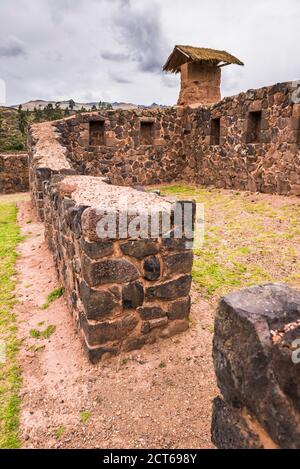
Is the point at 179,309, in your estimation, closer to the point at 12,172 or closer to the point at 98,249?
the point at 98,249

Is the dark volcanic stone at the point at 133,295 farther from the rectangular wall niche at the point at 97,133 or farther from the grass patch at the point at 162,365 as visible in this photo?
the rectangular wall niche at the point at 97,133

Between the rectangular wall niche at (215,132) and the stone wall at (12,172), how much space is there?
7698 millimetres

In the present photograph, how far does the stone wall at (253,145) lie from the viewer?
7.70m

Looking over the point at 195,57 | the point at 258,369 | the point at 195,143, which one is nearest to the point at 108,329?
the point at 258,369

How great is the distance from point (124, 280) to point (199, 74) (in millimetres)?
12160

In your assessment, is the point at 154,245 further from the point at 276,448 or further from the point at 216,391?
the point at 276,448

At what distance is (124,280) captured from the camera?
2.99 m

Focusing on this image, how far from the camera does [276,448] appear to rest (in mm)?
1368

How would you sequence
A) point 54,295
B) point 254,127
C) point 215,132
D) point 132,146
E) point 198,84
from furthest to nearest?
1. point 198,84
2. point 132,146
3. point 215,132
4. point 254,127
5. point 54,295

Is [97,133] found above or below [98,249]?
above

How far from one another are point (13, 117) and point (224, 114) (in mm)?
36537

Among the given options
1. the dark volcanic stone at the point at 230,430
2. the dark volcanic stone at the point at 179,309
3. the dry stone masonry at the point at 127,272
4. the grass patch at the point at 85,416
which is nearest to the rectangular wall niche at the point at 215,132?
the dry stone masonry at the point at 127,272

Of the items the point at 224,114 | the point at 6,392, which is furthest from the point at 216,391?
the point at 224,114

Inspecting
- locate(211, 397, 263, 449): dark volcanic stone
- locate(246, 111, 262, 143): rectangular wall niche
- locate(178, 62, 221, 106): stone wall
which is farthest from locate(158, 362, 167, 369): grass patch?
locate(178, 62, 221, 106): stone wall
